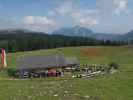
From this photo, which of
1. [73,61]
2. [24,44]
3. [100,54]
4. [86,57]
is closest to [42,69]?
[73,61]

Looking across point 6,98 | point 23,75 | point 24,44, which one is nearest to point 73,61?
point 23,75

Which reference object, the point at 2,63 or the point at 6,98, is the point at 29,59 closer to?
the point at 2,63

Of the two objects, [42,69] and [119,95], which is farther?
[42,69]

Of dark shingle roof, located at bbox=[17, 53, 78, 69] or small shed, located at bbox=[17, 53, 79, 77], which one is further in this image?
dark shingle roof, located at bbox=[17, 53, 78, 69]

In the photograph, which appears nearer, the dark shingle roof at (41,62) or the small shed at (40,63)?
the small shed at (40,63)

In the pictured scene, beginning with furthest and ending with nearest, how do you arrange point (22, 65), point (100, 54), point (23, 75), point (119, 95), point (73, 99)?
point (100, 54), point (22, 65), point (23, 75), point (119, 95), point (73, 99)

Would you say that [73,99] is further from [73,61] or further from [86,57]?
[86,57]

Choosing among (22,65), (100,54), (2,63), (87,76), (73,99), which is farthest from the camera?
(100,54)

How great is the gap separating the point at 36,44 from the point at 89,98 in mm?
132646

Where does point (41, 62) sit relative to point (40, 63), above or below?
above

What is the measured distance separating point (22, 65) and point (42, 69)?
10.5ft

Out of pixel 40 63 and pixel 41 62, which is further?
pixel 41 62

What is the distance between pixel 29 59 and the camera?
158 feet

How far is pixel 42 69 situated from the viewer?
46.8 meters
